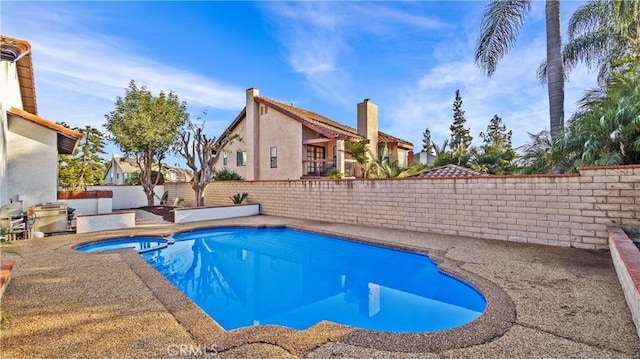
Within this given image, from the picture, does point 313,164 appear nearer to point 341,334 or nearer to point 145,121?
point 145,121

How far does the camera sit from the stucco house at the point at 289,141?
2003 cm

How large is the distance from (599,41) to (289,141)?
1650 cm

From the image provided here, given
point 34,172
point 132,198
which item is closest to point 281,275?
point 34,172

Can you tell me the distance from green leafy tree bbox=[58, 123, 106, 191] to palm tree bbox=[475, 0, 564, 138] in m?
32.8

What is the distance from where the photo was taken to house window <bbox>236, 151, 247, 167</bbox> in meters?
24.2

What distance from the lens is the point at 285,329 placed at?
383 centimetres

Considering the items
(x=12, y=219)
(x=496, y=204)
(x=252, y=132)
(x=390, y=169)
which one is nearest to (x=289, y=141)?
(x=252, y=132)

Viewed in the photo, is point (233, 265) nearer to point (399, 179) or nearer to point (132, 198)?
point (399, 179)

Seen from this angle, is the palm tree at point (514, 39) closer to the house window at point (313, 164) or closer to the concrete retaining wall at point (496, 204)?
the concrete retaining wall at point (496, 204)

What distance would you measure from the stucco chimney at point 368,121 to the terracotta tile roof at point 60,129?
15.4 metres

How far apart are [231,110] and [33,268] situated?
819 inches

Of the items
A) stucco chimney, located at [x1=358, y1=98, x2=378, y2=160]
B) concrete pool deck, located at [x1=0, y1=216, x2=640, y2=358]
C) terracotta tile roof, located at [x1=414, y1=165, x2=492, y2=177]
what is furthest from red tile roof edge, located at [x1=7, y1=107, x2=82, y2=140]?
stucco chimney, located at [x1=358, y1=98, x2=378, y2=160]

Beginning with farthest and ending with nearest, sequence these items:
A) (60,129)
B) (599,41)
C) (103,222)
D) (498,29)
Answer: (599,41) → (498,29) → (103,222) → (60,129)

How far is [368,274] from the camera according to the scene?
7785 millimetres
